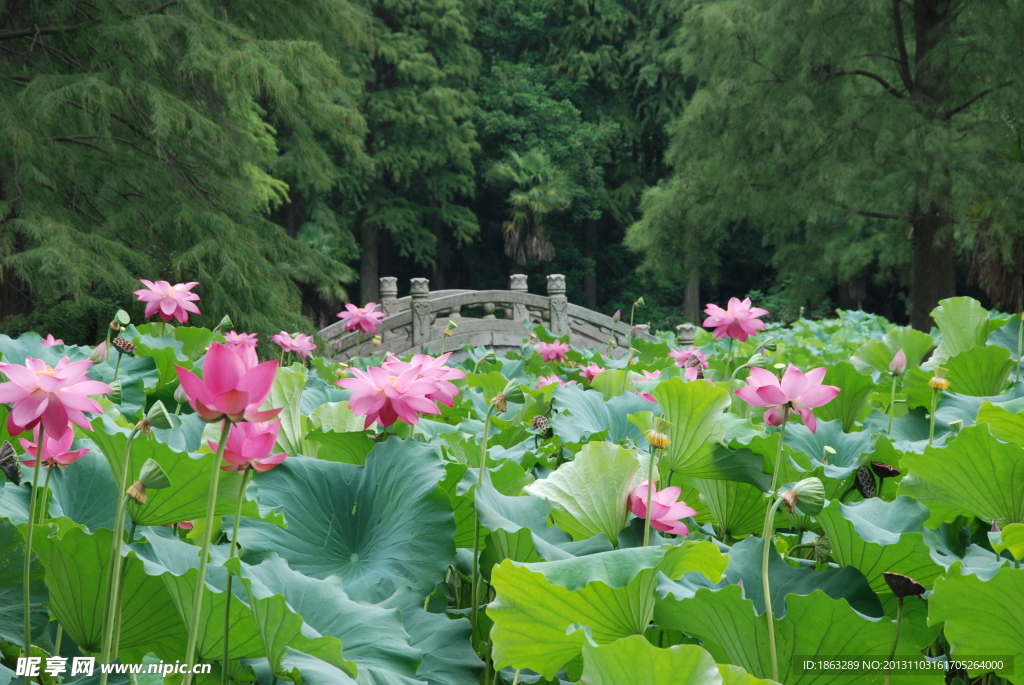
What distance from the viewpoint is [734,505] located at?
1.14 m

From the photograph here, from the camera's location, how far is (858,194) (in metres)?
8.78

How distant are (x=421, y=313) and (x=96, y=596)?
378 inches

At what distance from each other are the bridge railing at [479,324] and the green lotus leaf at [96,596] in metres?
9.01

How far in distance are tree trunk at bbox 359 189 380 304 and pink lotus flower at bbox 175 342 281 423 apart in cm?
1701

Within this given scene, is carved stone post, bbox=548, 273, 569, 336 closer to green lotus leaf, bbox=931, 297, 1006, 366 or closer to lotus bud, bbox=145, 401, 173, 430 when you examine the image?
green lotus leaf, bbox=931, 297, 1006, 366

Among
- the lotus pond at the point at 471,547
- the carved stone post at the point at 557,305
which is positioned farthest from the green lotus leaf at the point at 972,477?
the carved stone post at the point at 557,305

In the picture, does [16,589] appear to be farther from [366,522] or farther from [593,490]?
[593,490]

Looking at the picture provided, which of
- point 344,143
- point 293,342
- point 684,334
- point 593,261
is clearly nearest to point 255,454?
point 293,342

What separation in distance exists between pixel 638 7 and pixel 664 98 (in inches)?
104

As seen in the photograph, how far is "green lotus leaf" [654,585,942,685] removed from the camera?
2.34ft

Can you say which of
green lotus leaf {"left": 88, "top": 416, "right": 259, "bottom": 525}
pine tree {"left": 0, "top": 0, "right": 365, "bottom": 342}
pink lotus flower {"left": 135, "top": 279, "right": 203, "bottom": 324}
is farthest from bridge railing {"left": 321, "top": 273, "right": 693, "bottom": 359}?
green lotus leaf {"left": 88, "top": 416, "right": 259, "bottom": 525}

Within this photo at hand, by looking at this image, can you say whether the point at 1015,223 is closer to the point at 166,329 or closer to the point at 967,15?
the point at 967,15

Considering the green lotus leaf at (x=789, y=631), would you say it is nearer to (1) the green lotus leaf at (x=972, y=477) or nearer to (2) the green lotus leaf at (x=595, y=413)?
(1) the green lotus leaf at (x=972, y=477)

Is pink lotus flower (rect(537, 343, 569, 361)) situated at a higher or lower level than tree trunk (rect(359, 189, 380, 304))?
higher
